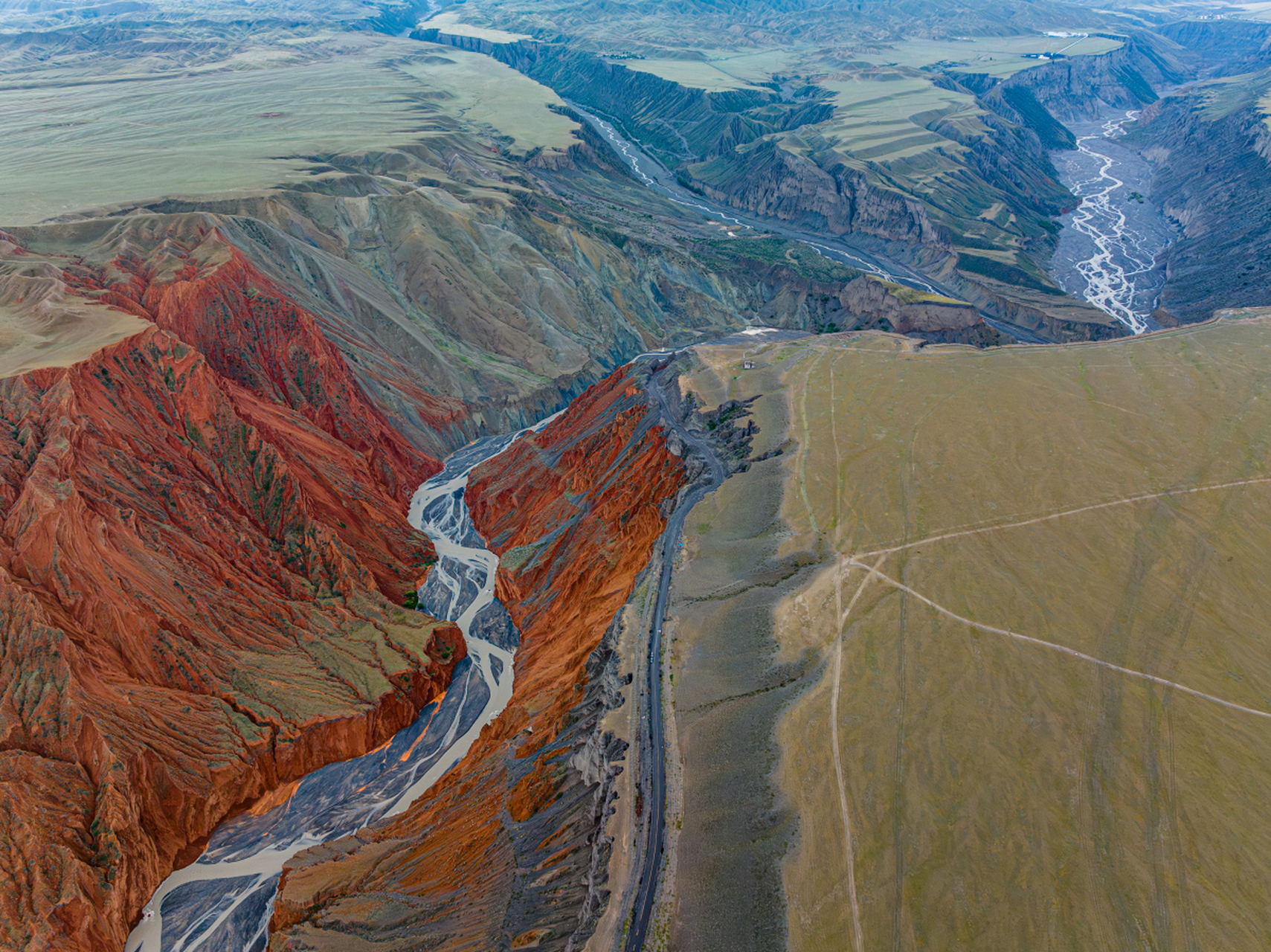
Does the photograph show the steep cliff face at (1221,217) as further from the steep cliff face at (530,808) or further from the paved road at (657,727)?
the steep cliff face at (530,808)

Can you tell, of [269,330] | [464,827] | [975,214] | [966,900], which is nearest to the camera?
[966,900]

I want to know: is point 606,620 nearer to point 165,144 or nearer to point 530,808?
point 530,808

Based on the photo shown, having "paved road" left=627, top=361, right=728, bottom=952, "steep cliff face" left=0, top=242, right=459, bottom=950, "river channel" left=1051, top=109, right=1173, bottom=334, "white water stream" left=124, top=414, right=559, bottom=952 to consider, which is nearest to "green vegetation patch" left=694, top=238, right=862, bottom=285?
"river channel" left=1051, top=109, right=1173, bottom=334

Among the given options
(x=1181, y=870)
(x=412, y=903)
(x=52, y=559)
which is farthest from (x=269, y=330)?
(x=1181, y=870)

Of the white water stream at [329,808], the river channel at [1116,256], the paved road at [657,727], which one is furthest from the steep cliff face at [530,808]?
the river channel at [1116,256]

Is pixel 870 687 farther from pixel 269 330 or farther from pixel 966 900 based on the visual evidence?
pixel 269 330

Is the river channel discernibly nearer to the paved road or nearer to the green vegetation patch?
the green vegetation patch
